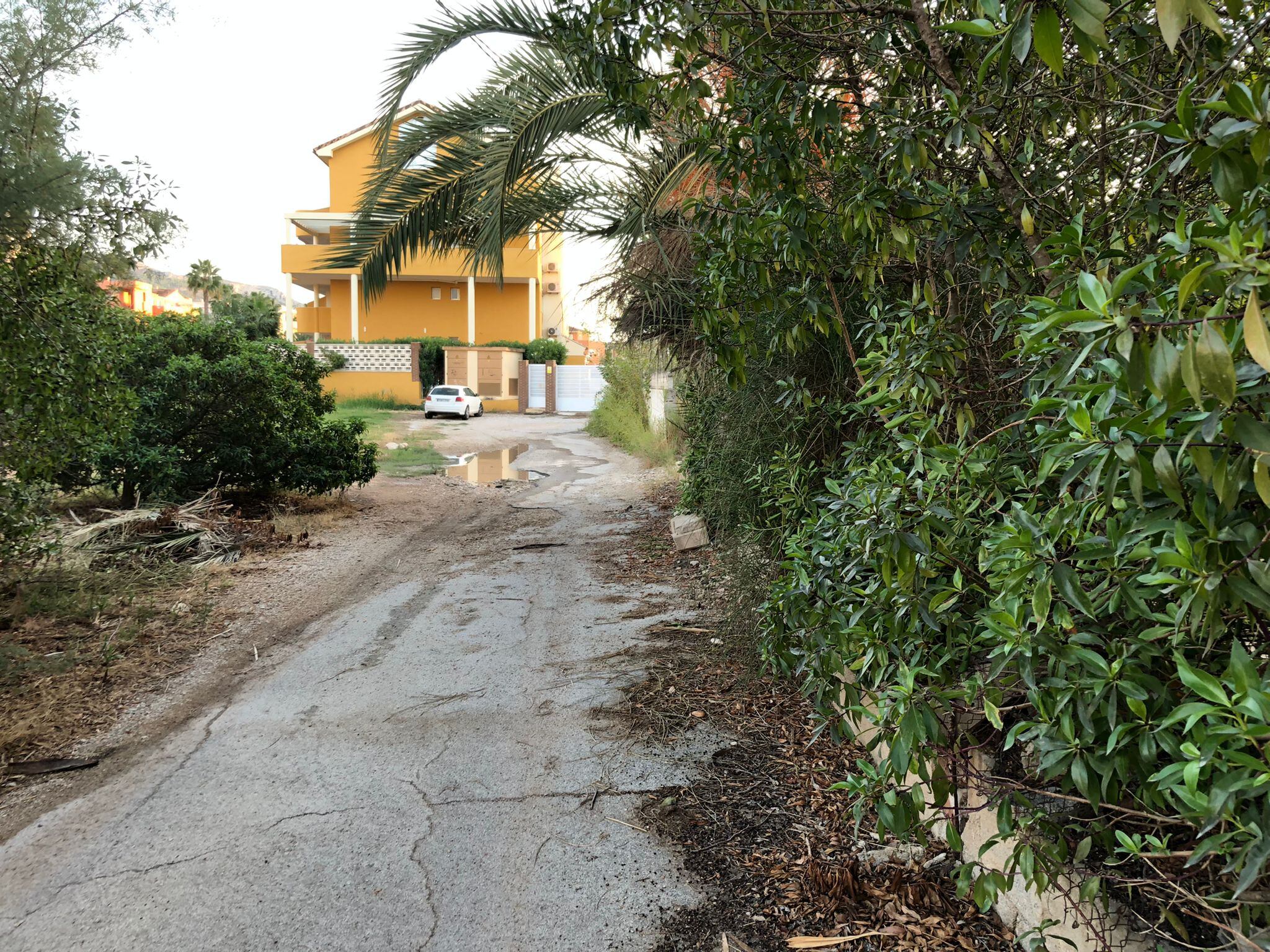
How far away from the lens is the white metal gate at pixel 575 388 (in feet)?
114

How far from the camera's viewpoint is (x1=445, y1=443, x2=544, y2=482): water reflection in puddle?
1453 centimetres

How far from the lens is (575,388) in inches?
1379

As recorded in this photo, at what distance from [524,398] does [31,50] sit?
29412 mm

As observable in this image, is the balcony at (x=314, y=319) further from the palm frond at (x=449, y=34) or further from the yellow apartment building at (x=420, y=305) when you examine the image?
the palm frond at (x=449, y=34)

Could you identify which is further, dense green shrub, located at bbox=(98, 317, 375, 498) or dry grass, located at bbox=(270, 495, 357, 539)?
dry grass, located at bbox=(270, 495, 357, 539)

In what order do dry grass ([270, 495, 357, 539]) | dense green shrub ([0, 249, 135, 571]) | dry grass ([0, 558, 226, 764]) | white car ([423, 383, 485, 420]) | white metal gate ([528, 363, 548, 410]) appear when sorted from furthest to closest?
white metal gate ([528, 363, 548, 410]) → white car ([423, 383, 485, 420]) → dry grass ([270, 495, 357, 539]) → dense green shrub ([0, 249, 135, 571]) → dry grass ([0, 558, 226, 764])

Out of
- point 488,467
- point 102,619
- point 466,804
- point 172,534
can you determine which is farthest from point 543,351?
point 466,804

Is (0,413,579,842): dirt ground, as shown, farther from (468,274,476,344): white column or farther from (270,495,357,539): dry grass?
(468,274,476,344): white column

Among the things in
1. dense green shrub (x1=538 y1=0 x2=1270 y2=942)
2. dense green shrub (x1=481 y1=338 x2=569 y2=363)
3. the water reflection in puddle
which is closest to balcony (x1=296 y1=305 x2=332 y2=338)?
dense green shrub (x1=481 y1=338 x2=569 y2=363)

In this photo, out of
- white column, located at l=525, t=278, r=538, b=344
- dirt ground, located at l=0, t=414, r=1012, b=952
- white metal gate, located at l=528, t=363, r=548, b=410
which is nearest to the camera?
dirt ground, located at l=0, t=414, r=1012, b=952

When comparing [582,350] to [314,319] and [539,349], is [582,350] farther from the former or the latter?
[314,319]

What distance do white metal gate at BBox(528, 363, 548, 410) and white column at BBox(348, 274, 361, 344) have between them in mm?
7261

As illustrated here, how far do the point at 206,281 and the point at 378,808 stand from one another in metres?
38.8

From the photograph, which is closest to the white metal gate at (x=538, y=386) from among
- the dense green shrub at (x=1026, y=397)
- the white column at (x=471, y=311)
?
the white column at (x=471, y=311)
